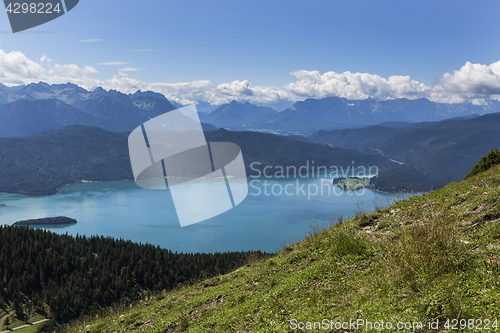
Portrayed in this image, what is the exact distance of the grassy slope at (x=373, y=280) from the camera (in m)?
3.62

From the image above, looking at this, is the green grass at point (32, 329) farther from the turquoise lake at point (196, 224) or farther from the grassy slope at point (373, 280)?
the grassy slope at point (373, 280)

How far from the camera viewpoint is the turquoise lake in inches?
3792

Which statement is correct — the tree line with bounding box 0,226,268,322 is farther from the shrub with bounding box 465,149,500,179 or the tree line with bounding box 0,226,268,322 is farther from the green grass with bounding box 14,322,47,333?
the shrub with bounding box 465,149,500,179

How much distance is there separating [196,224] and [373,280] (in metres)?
123

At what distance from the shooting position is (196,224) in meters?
122

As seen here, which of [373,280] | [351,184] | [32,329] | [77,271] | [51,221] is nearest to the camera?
[373,280]

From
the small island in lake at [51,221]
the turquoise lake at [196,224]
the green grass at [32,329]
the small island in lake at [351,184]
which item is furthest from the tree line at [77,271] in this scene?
the small island in lake at [351,184]

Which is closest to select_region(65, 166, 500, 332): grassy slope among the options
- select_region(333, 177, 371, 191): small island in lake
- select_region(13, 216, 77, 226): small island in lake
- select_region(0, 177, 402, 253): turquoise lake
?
select_region(0, 177, 402, 253): turquoise lake

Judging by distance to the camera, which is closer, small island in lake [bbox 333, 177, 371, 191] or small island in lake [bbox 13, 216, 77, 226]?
small island in lake [bbox 13, 216, 77, 226]

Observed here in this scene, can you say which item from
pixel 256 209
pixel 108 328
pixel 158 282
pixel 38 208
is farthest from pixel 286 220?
pixel 38 208

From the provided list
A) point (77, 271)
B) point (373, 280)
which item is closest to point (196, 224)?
point (77, 271)

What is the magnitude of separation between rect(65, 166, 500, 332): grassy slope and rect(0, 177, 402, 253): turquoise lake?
6169cm

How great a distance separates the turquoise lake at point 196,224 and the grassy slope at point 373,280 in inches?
2429

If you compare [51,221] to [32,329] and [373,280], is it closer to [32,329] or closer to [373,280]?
[32,329]
